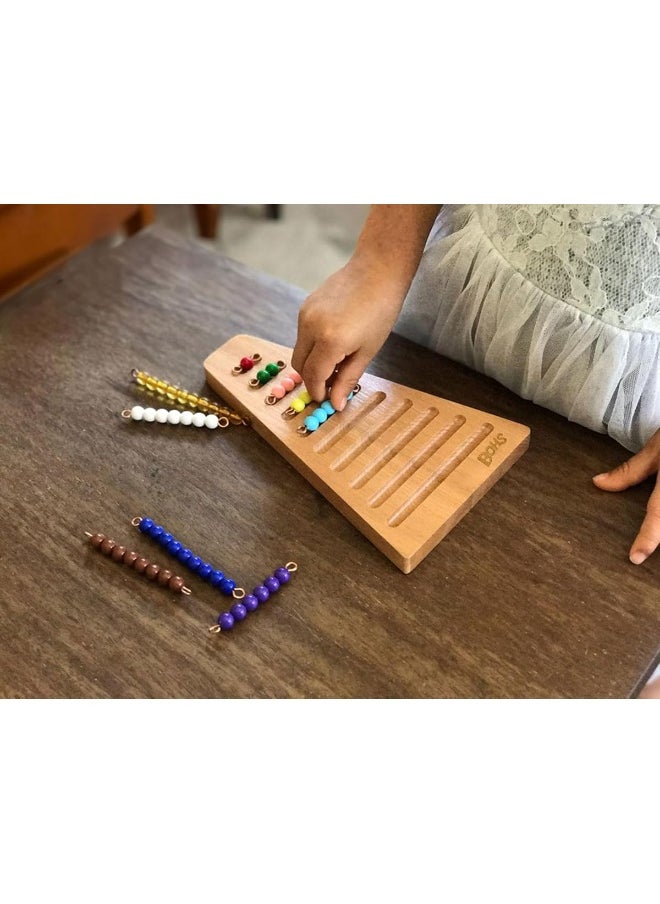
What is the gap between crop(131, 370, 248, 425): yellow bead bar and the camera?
1.06 m

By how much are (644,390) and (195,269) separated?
667 mm

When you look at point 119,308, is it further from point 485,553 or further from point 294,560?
point 485,553

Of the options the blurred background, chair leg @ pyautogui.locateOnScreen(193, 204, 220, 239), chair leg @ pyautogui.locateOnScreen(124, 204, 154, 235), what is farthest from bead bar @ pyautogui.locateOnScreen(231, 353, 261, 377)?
chair leg @ pyautogui.locateOnScreen(193, 204, 220, 239)

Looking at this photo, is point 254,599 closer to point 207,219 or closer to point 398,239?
point 398,239

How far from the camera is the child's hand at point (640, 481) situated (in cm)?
89

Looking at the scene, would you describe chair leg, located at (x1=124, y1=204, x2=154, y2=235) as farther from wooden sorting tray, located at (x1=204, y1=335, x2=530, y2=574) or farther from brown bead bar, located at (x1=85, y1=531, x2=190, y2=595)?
brown bead bar, located at (x1=85, y1=531, x2=190, y2=595)

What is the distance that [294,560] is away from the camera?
0.90m

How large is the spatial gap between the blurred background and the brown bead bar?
98 cm

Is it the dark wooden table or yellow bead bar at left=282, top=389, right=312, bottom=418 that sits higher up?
yellow bead bar at left=282, top=389, right=312, bottom=418

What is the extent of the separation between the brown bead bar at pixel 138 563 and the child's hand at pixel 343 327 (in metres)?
0.27

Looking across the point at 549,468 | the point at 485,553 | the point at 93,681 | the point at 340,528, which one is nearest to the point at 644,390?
the point at 549,468

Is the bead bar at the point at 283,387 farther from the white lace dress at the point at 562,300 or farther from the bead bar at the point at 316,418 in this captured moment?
the white lace dress at the point at 562,300

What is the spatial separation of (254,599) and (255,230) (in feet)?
5.80

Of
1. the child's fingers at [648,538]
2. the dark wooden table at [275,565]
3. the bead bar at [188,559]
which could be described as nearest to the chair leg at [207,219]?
the dark wooden table at [275,565]
